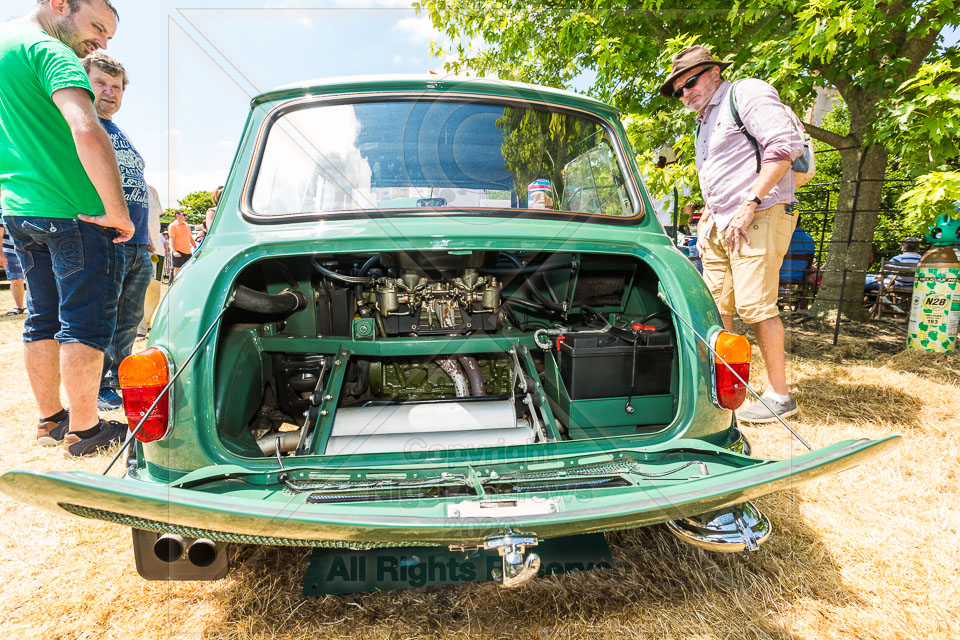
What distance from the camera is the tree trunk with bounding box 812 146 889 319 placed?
644cm

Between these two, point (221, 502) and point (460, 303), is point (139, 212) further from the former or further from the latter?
point (221, 502)

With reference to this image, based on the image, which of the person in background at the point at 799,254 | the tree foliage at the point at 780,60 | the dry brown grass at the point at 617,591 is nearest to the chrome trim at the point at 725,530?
the dry brown grass at the point at 617,591

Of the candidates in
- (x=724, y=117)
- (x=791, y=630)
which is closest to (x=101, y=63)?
(x=724, y=117)

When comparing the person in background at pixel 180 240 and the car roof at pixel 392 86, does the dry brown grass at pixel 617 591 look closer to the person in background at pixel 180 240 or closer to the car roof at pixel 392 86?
the car roof at pixel 392 86

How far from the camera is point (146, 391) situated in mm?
1506

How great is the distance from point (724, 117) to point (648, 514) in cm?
266

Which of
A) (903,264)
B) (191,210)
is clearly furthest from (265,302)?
A: (903,264)

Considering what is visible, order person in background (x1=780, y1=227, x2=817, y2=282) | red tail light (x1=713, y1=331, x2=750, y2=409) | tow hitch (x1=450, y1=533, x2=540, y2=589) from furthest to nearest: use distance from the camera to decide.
Result: person in background (x1=780, y1=227, x2=817, y2=282), red tail light (x1=713, y1=331, x2=750, y2=409), tow hitch (x1=450, y1=533, x2=540, y2=589)

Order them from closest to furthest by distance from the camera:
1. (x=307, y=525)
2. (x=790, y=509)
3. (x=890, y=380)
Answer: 1. (x=307, y=525)
2. (x=790, y=509)
3. (x=890, y=380)

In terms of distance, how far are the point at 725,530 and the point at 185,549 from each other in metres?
1.56

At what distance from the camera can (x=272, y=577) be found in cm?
188

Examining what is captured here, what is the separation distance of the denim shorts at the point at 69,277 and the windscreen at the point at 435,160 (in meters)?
1.23

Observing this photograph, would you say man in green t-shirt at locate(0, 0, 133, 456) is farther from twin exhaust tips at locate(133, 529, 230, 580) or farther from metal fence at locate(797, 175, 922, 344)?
metal fence at locate(797, 175, 922, 344)

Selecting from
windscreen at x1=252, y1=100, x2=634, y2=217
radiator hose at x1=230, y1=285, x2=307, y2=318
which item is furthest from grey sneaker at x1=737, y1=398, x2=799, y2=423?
radiator hose at x1=230, y1=285, x2=307, y2=318
